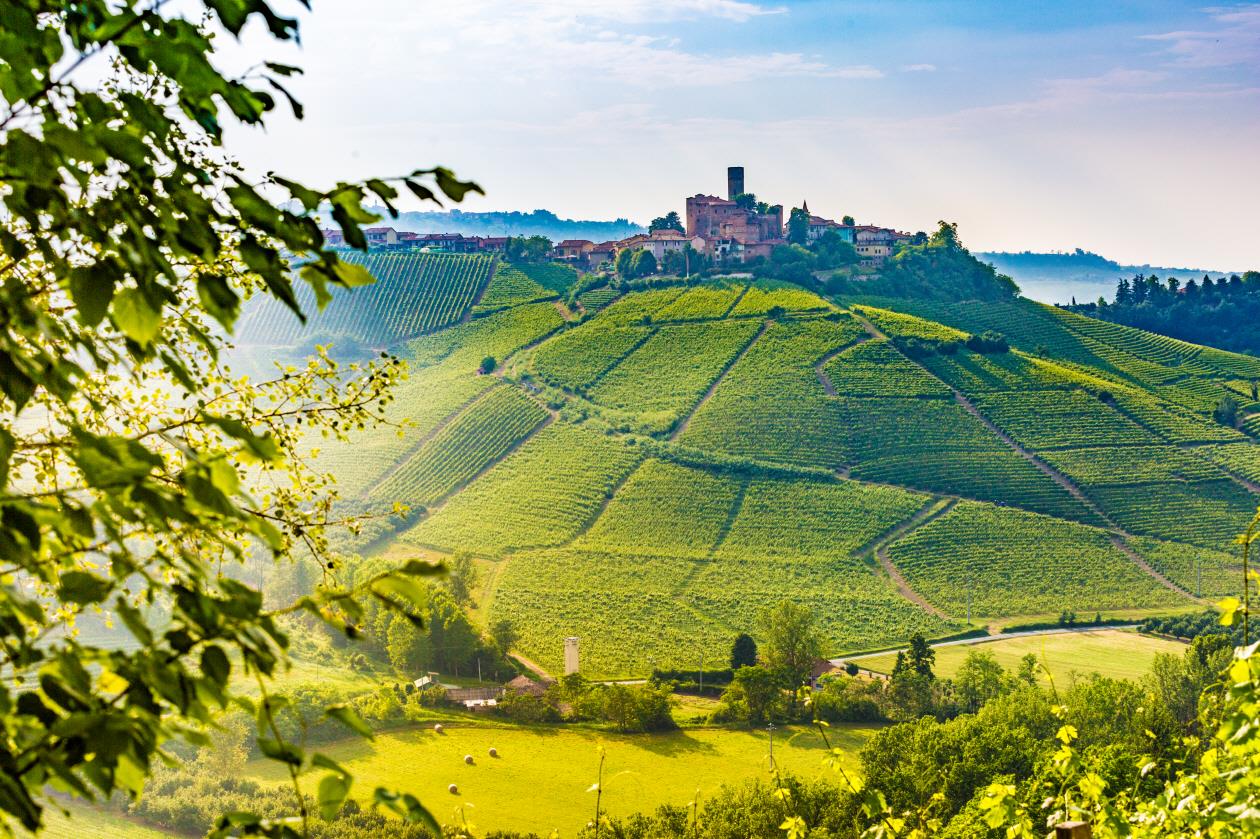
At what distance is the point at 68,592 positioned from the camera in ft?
5.55

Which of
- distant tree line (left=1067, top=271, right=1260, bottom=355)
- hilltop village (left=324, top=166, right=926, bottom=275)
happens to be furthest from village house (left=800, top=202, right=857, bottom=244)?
distant tree line (left=1067, top=271, right=1260, bottom=355)

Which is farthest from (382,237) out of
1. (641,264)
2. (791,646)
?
(791,646)

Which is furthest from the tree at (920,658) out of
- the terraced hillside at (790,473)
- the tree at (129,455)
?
the tree at (129,455)

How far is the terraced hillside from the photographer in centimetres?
4641

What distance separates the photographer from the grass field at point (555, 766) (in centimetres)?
2738

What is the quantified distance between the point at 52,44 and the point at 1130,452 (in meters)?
63.1

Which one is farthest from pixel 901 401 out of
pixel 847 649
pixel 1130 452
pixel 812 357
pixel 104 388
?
pixel 104 388

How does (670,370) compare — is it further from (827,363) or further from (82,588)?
(82,588)

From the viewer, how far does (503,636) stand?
132 ft

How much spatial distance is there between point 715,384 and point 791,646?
29.6 meters

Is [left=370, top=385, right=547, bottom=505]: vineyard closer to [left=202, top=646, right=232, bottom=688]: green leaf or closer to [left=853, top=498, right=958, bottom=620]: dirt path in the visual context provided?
[left=853, top=498, right=958, bottom=620]: dirt path

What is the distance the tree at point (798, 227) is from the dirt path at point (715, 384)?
75.3 ft

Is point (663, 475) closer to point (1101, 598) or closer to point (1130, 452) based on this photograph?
point (1101, 598)

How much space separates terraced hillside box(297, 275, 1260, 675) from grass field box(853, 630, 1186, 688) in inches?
80.9
